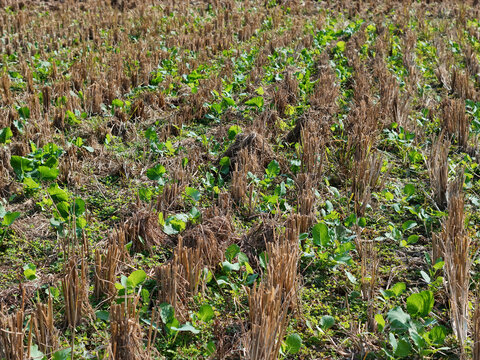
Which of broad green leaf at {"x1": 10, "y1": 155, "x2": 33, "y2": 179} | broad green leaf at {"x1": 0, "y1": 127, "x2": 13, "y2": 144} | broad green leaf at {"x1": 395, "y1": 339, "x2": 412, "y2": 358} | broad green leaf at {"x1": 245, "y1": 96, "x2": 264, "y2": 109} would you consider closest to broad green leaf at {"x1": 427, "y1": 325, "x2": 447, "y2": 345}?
broad green leaf at {"x1": 395, "y1": 339, "x2": 412, "y2": 358}

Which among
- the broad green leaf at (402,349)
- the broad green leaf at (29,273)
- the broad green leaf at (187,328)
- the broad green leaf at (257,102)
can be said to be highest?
the broad green leaf at (257,102)

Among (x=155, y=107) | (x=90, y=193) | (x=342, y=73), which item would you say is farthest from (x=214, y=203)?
(x=342, y=73)

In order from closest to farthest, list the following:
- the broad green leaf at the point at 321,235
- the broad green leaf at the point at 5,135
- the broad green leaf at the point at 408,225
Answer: the broad green leaf at the point at 321,235, the broad green leaf at the point at 408,225, the broad green leaf at the point at 5,135

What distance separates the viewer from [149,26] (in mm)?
8289

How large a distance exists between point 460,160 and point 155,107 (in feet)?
9.19

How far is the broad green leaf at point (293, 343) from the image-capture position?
2.16m

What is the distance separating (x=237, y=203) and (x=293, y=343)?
1419mm

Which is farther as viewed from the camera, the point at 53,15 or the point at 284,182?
the point at 53,15

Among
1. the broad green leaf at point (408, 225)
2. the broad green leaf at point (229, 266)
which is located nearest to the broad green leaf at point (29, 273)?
the broad green leaf at point (229, 266)

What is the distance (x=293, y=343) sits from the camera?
217 cm

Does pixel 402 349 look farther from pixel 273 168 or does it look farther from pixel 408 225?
pixel 273 168

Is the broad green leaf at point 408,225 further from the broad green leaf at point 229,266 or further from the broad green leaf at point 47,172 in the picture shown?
the broad green leaf at point 47,172

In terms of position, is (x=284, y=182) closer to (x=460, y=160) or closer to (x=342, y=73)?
(x=460, y=160)

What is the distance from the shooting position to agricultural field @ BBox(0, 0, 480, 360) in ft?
7.39
